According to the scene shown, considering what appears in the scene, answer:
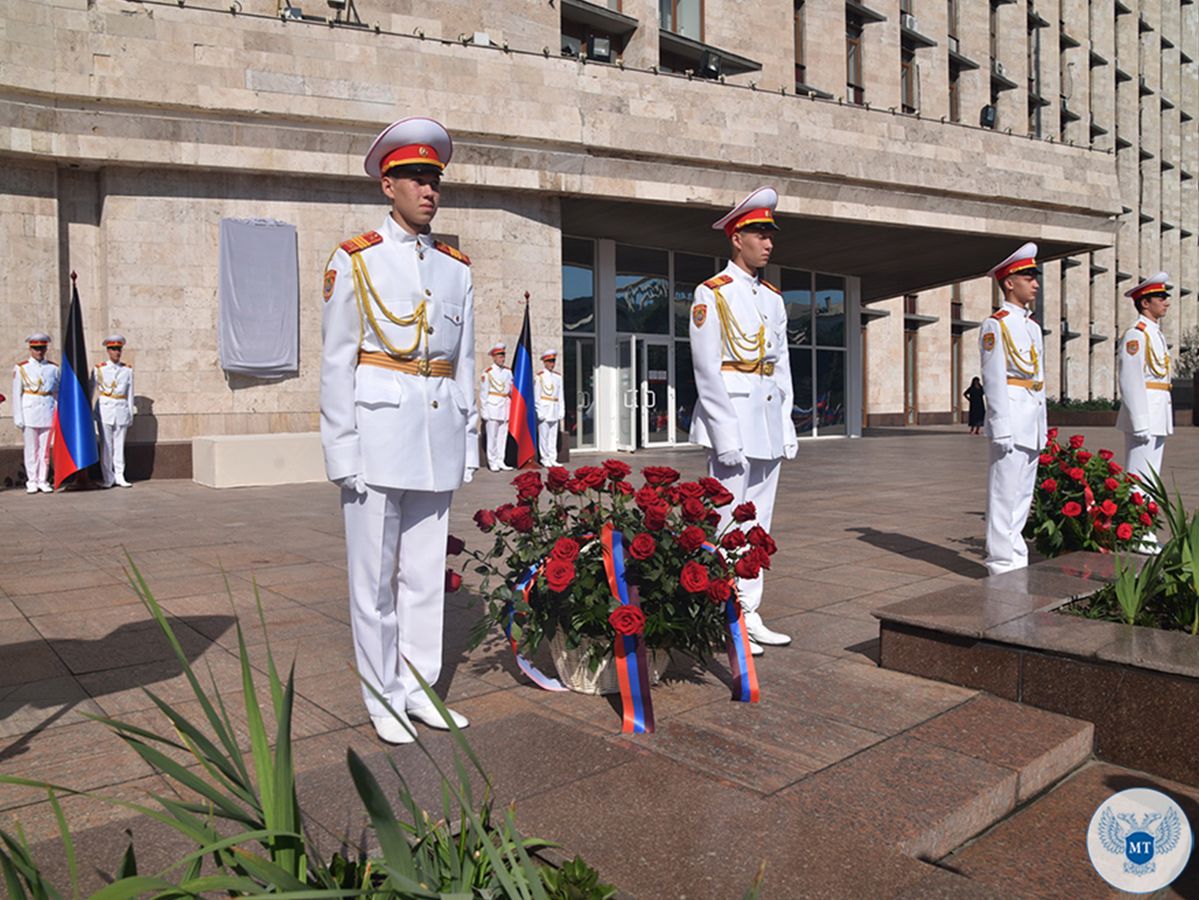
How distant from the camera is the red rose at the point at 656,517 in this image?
361cm

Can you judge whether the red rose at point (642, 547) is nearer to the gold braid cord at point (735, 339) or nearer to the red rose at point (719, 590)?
the red rose at point (719, 590)

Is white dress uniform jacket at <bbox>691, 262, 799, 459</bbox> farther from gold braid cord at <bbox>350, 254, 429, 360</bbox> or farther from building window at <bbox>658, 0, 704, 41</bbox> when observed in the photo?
building window at <bbox>658, 0, 704, 41</bbox>

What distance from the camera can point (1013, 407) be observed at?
564 centimetres

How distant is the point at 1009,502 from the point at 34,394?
1169cm

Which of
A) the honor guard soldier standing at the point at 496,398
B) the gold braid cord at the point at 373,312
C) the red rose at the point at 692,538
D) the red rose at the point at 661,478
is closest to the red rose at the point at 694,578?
the red rose at the point at 692,538

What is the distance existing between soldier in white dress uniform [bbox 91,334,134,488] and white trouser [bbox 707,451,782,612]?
34.7 ft

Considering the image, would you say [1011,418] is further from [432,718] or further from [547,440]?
[547,440]

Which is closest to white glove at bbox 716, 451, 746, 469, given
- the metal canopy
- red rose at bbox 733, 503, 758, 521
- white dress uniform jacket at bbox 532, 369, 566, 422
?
red rose at bbox 733, 503, 758, 521

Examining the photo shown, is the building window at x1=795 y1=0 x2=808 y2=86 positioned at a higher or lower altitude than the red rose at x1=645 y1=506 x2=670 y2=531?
higher

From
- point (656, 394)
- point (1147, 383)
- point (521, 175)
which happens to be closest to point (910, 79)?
point (656, 394)

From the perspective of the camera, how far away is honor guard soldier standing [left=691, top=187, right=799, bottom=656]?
4531 mm

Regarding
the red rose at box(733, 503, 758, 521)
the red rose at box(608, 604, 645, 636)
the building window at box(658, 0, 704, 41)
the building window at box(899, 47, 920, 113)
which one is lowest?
the red rose at box(608, 604, 645, 636)

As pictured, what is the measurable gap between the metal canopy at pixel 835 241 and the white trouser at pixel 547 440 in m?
3.83

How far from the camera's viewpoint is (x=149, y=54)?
43.2 feet
